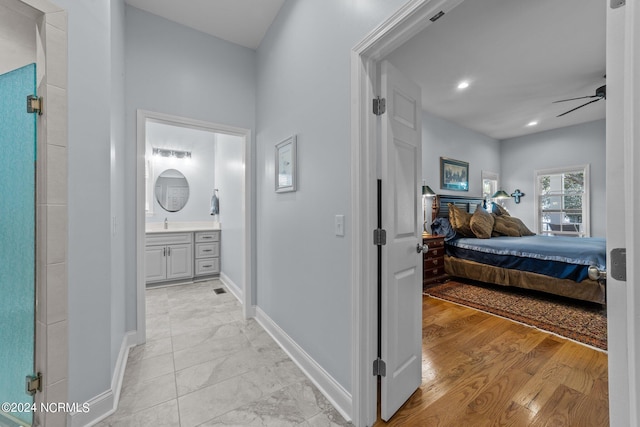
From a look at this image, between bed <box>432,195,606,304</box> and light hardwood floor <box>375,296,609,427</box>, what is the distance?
3.28 feet

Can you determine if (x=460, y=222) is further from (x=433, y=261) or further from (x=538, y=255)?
(x=538, y=255)

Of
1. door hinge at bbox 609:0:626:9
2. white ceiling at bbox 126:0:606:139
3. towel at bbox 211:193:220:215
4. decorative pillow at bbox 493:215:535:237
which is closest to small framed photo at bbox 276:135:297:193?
white ceiling at bbox 126:0:606:139

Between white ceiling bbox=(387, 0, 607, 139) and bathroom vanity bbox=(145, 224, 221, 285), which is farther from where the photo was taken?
bathroom vanity bbox=(145, 224, 221, 285)

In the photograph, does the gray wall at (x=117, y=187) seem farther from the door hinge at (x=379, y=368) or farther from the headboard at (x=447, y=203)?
the headboard at (x=447, y=203)

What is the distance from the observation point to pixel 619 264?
0.66 m

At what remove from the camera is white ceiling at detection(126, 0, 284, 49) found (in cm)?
228

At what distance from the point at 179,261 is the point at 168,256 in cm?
18

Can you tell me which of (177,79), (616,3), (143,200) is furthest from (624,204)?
(177,79)

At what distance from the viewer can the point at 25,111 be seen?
1.31 meters

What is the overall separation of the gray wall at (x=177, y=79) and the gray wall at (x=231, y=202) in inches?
27.8

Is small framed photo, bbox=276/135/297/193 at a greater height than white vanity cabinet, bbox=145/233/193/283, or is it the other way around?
small framed photo, bbox=276/135/297/193

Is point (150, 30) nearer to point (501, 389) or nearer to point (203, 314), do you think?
point (203, 314)

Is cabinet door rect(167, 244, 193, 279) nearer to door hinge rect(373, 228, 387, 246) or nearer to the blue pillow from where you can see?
door hinge rect(373, 228, 387, 246)

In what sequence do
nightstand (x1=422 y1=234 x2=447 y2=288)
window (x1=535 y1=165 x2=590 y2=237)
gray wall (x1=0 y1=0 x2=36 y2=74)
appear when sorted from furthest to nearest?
window (x1=535 y1=165 x2=590 y2=237) < nightstand (x1=422 y1=234 x2=447 y2=288) < gray wall (x1=0 y1=0 x2=36 y2=74)
